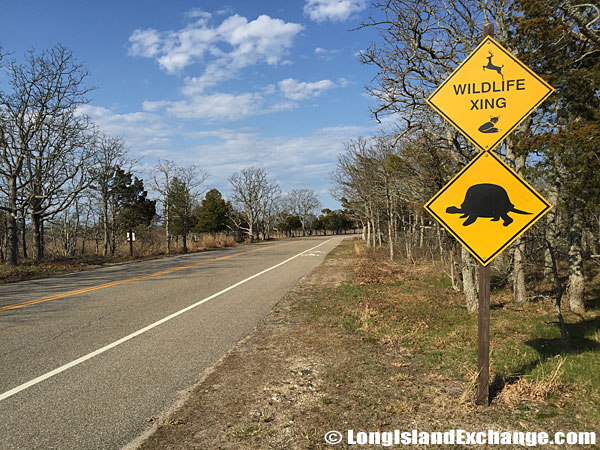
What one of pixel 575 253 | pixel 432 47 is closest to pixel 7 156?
pixel 432 47

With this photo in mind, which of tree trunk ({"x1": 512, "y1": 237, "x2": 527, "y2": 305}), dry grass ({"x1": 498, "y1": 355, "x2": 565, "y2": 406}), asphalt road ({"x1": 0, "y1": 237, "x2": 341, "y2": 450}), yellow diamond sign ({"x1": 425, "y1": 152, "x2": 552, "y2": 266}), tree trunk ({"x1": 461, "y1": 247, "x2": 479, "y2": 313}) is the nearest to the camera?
asphalt road ({"x1": 0, "y1": 237, "x2": 341, "y2": 450})

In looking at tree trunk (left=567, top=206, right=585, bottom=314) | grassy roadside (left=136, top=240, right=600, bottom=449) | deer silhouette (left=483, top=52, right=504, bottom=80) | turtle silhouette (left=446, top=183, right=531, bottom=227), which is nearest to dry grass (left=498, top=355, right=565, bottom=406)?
grassy roadside (left=136, top=240, right=600, bottom=449)

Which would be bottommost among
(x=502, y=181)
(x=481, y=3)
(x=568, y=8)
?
(x=502, y=181)

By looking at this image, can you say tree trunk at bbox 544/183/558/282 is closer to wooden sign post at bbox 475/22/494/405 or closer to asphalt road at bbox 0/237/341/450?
wooden sign post at bbox 475/22/494/405

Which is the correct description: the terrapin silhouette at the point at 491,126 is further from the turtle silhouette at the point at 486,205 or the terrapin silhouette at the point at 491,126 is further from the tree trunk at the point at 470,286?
the tree trunk at the point at 470,286

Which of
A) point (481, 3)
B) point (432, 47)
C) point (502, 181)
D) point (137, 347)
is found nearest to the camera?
point (502, 181)

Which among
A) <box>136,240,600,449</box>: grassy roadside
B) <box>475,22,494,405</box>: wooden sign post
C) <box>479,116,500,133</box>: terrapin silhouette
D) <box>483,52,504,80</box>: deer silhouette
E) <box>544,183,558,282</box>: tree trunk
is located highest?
<box>483,52,504,80</box>: deer silhouette

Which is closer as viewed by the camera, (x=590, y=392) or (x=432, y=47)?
(x=590, y=392)

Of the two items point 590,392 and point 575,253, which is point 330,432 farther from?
point 575,253

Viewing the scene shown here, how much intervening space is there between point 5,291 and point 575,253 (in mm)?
15457

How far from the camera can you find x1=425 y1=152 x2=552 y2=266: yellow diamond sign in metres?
3.58

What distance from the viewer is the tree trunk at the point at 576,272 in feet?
27.8

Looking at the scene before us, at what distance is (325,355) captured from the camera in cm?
511

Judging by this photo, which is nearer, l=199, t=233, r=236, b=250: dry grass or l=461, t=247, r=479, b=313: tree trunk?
l=461, t=247, r=479, b=313: tree trunk
